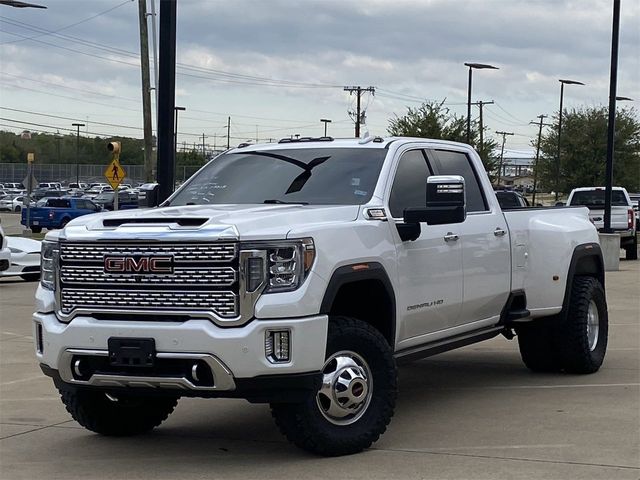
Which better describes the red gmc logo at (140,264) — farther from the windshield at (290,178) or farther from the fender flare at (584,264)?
the fender flare at (584,264)

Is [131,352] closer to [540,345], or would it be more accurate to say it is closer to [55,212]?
[540,345]

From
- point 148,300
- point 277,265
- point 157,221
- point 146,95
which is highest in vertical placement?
point 146,95

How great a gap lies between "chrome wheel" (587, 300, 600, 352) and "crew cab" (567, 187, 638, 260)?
19419 millimetres

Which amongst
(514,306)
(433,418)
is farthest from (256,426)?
(514,306)

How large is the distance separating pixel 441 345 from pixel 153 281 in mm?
2488

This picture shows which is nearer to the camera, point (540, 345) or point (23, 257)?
point (540, 345)

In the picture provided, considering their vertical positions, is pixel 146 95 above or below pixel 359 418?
above

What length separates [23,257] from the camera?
19875mm

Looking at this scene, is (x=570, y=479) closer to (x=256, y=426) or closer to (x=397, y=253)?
(x=397, y=253)

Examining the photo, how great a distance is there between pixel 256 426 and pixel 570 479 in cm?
251

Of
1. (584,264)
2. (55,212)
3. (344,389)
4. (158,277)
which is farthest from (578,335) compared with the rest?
(55,212)

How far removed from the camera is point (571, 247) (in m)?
9.68

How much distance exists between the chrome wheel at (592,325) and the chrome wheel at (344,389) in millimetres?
3843

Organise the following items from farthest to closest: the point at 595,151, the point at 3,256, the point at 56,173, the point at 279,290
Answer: the point at 56,173 → the point at 595,151 → the point at 3,256 → the point at 279,290
